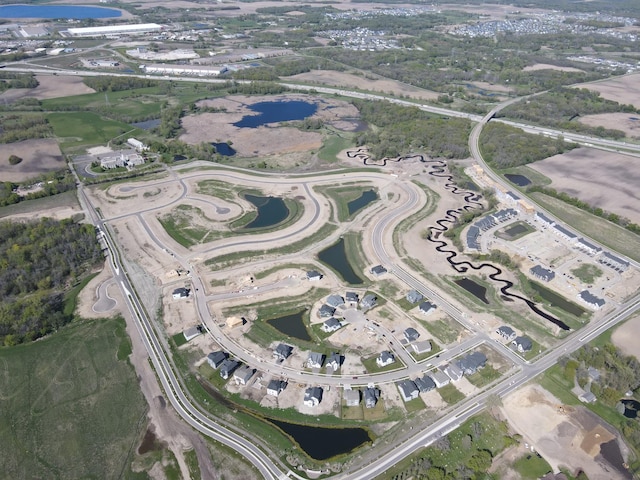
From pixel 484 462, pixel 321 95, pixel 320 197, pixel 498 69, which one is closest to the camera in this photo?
pixel 484 462

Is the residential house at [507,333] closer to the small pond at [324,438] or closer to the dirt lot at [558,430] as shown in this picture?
the dirt lot at [558,430]

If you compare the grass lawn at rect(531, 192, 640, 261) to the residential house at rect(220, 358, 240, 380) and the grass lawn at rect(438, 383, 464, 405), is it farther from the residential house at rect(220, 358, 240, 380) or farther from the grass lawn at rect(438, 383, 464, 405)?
the residential house at rect(220, 358, 240, 380)

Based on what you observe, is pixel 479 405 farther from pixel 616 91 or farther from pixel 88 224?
pixel 616 91

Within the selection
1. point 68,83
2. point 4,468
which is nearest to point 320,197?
point 4,468

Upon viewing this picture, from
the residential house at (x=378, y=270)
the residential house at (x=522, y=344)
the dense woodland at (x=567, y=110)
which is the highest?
the dense woodland at (x=567, y=110)

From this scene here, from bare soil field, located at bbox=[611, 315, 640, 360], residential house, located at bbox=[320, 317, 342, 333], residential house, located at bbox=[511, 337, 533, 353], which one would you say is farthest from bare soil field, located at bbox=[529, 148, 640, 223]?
residential house, located at bbox=[320, 317, 342, 333]

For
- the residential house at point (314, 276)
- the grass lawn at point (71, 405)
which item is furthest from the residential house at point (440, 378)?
the grass lawn at point (71, 405)

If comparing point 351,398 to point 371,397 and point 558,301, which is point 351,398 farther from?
point 558,301
